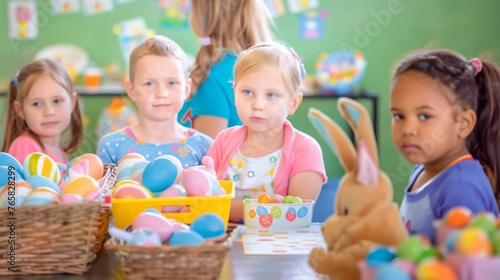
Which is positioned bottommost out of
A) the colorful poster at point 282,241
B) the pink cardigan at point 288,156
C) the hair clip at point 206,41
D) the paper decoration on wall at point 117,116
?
the paper decoration on wall at point 117,116

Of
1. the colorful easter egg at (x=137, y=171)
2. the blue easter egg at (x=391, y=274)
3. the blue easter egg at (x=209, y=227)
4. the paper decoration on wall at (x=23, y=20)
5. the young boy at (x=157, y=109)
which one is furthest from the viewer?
the paper decoration on wall at (x=23, y=20)

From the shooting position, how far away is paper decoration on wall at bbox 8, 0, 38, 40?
5.38 m

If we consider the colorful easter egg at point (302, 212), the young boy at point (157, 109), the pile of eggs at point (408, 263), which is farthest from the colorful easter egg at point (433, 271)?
the young boy at point (157, 109)

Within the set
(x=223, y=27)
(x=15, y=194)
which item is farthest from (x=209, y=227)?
(x=223, y=27)

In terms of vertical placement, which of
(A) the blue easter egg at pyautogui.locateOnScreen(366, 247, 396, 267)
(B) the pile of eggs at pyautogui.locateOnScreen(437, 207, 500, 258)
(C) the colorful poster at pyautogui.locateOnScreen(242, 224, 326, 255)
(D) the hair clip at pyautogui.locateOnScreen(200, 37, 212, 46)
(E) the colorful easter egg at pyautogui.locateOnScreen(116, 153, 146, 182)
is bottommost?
(C) the colorful poster at pyautogui.locateOnScreen(242, 224, 326, 255)

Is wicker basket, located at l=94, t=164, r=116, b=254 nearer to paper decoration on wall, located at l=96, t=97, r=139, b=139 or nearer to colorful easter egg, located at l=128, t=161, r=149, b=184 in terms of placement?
colorful easter egg, located at l=128, t=161, r=149, b=184

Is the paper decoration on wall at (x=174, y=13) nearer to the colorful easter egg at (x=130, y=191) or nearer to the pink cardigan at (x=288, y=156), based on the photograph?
the pink cardigan at (x=288, y=156)

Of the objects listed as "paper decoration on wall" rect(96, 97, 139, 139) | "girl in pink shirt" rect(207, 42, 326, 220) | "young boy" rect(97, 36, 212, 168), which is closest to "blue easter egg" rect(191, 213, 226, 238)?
"girl in pink shirt" rect(207, 42, 326, 220)

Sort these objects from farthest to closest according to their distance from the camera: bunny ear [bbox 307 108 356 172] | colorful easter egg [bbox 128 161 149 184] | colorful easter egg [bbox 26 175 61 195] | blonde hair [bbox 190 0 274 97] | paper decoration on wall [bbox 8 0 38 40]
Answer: paper decoration on wall [bbox 8 0 38 40], blonde hair [bbox 190 0 274 97], colorful easter egg [bbox 128 161 149 184], colorful easter egg [bbox 26 175 61 195], bunny ear [bbox 307 108 356 172]

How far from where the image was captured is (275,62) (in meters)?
2.11

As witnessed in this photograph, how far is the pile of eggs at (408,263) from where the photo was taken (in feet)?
3.46

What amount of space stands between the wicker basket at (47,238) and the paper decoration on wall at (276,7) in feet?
13.5

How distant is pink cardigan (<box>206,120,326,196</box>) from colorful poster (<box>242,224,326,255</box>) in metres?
0.26

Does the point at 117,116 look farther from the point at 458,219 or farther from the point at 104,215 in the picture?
the point at 458,219
